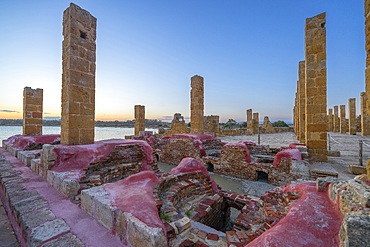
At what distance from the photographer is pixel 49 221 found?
2246mm

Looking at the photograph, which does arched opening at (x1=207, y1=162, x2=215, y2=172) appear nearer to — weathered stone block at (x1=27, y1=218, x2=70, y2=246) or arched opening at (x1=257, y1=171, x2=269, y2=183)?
arched opening at (x1=257, y1=171, x2=269, y2=183)

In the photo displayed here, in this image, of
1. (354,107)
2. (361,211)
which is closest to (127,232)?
(361,211)

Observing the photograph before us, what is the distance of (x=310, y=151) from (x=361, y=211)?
627cm

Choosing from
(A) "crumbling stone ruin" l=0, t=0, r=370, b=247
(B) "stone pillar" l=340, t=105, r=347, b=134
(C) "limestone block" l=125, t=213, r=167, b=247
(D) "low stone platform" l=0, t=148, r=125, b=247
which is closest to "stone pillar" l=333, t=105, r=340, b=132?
(B) "stone pillar" l=340, t=105, r=347, b=134

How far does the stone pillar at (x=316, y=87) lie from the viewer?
617 cm

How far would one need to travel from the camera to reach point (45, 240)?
1.87m

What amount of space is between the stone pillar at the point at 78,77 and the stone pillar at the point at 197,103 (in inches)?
251

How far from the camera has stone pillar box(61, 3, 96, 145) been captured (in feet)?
14.8

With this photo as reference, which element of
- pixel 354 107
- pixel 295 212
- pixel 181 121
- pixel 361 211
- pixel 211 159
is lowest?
pixel 211 159

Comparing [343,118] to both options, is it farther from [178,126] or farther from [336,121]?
[178,126]

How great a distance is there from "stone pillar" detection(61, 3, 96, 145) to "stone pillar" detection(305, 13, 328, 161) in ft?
25.4

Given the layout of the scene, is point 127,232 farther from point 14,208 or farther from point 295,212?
point 14,208

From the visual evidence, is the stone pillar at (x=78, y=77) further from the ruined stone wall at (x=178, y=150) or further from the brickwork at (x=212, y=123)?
the brickwork at (x=212, y=123)

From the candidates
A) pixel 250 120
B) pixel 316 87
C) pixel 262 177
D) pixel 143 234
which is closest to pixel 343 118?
pixel 250 120
